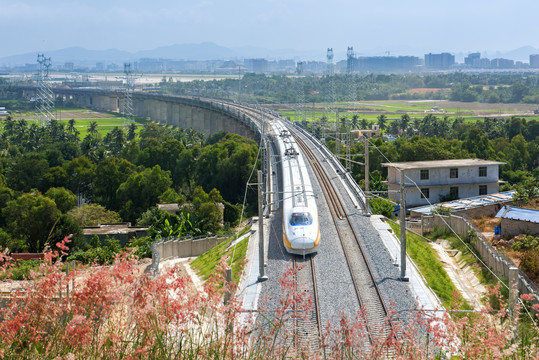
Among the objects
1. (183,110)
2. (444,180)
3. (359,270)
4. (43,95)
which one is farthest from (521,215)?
(43,95)

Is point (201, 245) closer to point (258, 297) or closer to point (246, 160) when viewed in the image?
point (258, 297)

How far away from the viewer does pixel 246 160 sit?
184ft

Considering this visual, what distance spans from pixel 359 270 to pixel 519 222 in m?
13.1

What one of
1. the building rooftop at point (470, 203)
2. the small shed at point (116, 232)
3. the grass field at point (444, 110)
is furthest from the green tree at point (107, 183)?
the grass field at point (444, 110)

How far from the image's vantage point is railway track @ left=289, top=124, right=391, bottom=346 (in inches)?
669

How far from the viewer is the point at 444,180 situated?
44812 mm

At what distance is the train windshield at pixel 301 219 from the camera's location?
82.5 ft

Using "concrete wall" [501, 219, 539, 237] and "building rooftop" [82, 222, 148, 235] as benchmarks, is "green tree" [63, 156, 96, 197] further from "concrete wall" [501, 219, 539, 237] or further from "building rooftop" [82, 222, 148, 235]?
"concrete wall" [501, 219, 539, 237]

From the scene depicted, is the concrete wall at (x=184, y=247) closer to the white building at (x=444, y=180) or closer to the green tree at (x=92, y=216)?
the green tree at (x=92, y=216)

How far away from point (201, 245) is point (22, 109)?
155 metres

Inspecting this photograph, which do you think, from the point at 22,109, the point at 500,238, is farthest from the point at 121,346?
the point at 22,109

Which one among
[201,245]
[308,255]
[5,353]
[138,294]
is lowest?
[201,245]

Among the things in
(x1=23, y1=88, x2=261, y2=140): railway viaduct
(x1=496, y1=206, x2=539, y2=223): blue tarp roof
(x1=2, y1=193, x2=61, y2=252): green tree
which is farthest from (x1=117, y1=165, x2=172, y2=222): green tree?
(x1=496, y1=206, x2=539, y2=223): blue tarp roof

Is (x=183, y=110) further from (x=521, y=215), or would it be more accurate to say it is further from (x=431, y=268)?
(x=431, y=268)
